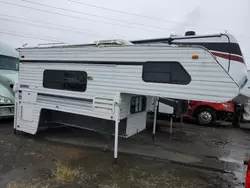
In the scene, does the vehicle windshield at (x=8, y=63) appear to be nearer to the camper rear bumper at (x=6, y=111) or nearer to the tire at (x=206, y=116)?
the camper rear bumper at (x=6, y=111)

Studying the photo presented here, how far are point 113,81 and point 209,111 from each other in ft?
19.8

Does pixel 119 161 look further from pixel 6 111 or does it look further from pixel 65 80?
pixel 6 111

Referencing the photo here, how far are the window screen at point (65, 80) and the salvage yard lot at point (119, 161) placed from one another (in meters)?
1.50

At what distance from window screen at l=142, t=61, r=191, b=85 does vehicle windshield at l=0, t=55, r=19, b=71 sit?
6636mm

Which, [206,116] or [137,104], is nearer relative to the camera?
[137,104]

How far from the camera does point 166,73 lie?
3.84 meters

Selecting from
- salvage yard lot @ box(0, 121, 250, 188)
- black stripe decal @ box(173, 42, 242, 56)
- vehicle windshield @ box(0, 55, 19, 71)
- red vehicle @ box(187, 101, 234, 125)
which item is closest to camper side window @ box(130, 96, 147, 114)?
salvage yard lot @ box(0, 121, 250, 188)

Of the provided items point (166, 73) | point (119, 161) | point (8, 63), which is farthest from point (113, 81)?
point (8, 63)

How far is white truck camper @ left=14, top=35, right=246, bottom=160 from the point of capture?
354cm

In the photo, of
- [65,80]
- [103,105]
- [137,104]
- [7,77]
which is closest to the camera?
[103,105]

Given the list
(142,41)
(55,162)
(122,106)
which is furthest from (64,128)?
(142,41)

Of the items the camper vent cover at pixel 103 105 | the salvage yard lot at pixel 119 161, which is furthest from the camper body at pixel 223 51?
the camper vent cover at pixel 103 105

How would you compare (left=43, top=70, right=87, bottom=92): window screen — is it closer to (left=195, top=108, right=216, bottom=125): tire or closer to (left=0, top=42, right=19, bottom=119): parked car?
(left=0, top=42, right=19, bottom=119): parked car

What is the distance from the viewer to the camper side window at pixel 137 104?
5.02m
